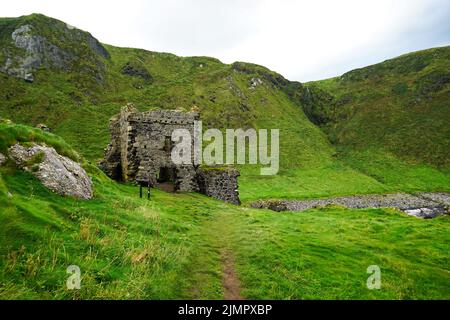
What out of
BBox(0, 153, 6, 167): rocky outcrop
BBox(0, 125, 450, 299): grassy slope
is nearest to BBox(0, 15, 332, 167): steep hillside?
BBox(0, 153, 6, 167): rocky outcrop

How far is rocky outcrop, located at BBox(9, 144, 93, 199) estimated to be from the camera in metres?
15.1

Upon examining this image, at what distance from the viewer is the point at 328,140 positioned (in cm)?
14812

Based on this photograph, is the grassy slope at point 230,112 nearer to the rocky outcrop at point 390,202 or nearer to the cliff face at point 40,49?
the cliff face at point 40,49

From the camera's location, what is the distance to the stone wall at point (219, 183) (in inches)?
1395

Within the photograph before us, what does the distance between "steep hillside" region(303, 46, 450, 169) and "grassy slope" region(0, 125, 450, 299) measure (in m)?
113

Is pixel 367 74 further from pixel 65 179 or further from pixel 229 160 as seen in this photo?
pixel 65 179

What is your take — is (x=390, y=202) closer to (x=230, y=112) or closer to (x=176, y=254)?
(x=176, y=254)

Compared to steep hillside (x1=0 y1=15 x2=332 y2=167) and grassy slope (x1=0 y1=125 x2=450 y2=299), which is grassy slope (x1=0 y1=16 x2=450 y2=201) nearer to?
steep hillside (x1=0 y1=15 x2=332 y2=167)

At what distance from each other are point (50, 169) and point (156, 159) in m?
18.7

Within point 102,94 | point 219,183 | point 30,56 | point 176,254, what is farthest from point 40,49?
Result: point 176,254

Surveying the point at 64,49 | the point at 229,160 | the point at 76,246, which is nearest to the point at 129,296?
the point at 76,246

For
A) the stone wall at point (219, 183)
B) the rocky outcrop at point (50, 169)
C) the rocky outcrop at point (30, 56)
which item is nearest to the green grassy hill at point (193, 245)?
the rocky outcrop at point (50, 169)

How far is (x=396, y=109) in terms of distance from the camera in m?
152

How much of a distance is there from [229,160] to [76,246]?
97244 millimetres
